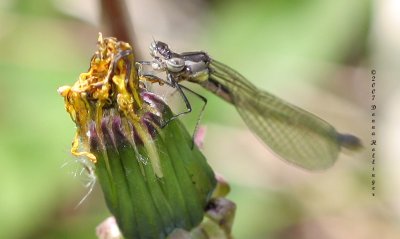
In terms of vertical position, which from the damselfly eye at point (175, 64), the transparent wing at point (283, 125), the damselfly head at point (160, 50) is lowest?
the transparent wing at point (283, 125)

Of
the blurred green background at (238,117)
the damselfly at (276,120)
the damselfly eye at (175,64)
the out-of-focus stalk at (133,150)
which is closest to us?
the out-of-focus stalk at (133,150)

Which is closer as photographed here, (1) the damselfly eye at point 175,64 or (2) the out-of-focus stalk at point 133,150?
(2) the out-of-focus stalk at point 133,150

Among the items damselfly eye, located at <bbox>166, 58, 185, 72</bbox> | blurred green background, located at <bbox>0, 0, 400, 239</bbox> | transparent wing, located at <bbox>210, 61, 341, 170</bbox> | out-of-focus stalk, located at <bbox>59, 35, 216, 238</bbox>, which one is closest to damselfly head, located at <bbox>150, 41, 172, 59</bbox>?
damselfly eye, located at <bbox>166, 58, 185, 72</bbox>

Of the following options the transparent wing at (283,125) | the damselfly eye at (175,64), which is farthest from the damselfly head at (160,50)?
the transparent wing at (283,125)

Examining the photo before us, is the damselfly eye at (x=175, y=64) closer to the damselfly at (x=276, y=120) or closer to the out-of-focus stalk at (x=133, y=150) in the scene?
the damselfly at (x=276, y=120)

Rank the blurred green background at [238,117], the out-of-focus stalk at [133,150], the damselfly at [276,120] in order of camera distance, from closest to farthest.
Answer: the out-of-focus stalk at [133,150]
the damselfly at [276,120]
the blurred green background at [238,117]

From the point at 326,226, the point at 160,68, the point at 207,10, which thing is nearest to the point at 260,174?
the point at 326,226

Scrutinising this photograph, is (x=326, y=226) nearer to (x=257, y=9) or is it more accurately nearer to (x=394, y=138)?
(x=394, y=138)

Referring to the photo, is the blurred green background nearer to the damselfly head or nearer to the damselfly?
the damselfly
